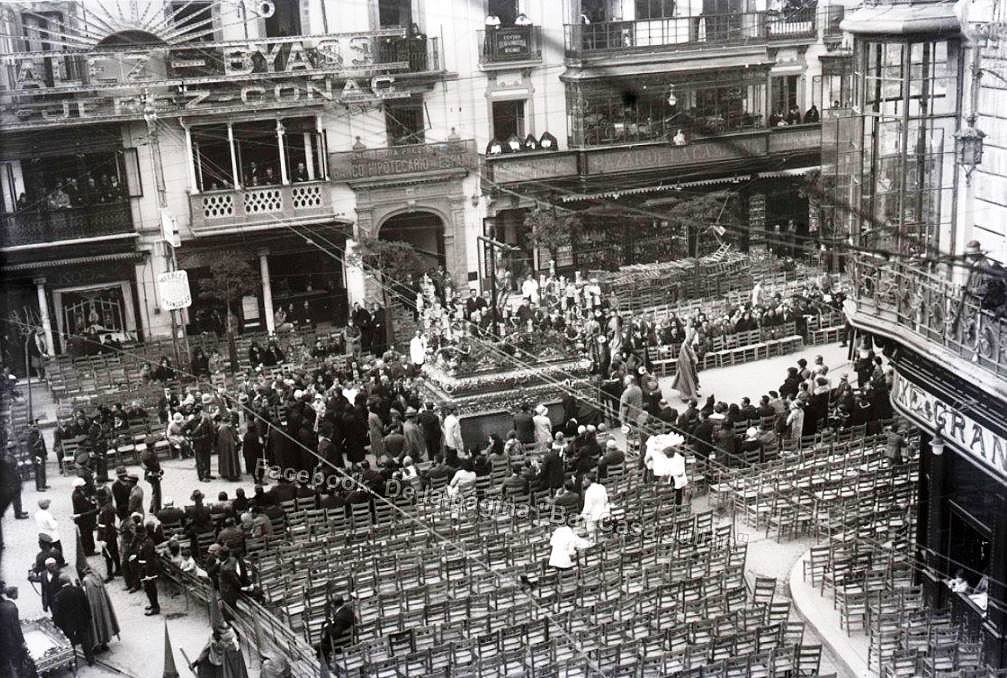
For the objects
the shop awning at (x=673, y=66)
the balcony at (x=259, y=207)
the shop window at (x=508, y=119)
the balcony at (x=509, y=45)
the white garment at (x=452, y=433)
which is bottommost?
the white garment at (x=452, y=433)

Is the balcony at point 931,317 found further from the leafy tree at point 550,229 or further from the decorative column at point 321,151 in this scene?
the decorative column at point 321,151

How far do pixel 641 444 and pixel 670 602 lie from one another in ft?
20.1

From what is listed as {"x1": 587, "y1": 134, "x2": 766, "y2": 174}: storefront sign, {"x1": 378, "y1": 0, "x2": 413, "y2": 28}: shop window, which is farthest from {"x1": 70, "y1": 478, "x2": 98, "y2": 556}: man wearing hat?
{"x1": 587, "y1": 134, "x2": 766, "y2": 174}: storefront sign

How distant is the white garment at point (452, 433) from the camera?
23.1 metres

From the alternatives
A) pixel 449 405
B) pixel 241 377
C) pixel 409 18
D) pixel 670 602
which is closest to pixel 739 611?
pixel 670 602

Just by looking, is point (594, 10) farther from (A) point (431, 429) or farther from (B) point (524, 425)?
(A) point (431, 429)

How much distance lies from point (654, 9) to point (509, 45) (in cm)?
337

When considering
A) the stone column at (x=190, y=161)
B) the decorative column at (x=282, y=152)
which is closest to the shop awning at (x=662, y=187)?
the decorative column at (x=282, y=152)

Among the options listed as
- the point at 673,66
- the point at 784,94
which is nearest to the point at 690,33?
the point at 673,66

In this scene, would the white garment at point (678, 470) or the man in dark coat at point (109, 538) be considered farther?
the white garment at point (678, 470)

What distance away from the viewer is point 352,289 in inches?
1083

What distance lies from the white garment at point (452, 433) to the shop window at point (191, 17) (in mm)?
8834

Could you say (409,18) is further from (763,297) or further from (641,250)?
(763,297)

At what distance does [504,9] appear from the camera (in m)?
26.5
